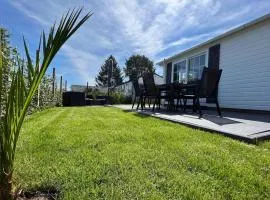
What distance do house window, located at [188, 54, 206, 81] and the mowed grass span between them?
22.4 feet

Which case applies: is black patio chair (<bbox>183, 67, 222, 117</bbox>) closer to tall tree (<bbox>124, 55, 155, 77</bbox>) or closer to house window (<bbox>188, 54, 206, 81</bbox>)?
house window (<bbox>188, 54, 206, 81</bbox>)

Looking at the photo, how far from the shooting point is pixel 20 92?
98 centimetres

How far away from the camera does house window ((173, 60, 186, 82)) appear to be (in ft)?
33.9

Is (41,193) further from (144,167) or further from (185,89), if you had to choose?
(185,89)

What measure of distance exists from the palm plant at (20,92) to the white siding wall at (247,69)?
6.04 metres

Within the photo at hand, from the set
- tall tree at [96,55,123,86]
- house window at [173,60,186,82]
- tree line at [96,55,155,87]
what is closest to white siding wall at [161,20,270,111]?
house window at [173,60,186,82]

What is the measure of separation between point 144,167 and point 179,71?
9472mm

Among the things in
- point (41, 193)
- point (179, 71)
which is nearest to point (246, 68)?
point (179, 71)

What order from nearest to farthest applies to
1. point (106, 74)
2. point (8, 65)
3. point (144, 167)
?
point (144, 167)
point (8, 65)
point (106, 74)

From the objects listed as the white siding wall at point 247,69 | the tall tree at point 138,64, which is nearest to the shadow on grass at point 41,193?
the white siding wall at point 247,69

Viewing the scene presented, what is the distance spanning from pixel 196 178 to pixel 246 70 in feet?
20.1

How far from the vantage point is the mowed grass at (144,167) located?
4.20ft

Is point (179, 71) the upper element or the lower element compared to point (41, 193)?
upper

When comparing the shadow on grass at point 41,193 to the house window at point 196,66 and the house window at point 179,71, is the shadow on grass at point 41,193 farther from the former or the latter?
the house window at point 179,71
